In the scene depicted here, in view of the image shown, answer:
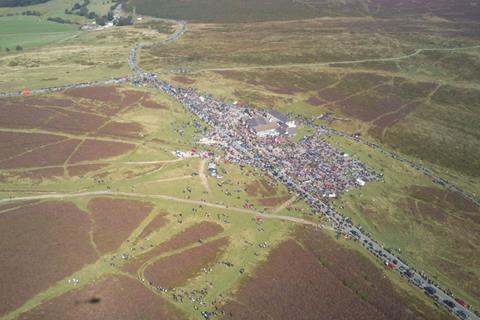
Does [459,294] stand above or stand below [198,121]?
below

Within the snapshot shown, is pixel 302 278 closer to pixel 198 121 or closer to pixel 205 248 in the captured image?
pixel 205 248

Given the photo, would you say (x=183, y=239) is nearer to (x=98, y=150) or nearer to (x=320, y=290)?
(x=320, y=290)

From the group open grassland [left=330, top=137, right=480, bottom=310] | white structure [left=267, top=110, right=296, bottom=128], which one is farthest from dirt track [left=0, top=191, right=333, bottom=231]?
white structure [left=267, top=110, right=296, bottom=128]

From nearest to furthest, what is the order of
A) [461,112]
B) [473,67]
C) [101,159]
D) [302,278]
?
[302,278]
[101,159]
[461,112]
[473,67]

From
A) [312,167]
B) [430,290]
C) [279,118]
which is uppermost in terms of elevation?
[279,118]

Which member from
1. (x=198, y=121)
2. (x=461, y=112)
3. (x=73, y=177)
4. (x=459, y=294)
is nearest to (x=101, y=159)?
(x=73, y=177)

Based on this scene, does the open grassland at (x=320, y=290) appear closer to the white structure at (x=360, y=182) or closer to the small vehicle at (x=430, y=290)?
the small vehicle at (x=430, y=290)

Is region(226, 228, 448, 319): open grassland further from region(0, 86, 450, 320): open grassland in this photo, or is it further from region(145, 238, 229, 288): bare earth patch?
region(145, 238, 229, 288): bare earth patch

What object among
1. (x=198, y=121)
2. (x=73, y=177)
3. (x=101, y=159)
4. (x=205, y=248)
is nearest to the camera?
(x=205, y=248)

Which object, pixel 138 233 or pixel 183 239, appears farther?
pixel 138 233

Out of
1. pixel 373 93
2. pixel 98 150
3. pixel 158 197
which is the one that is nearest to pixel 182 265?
pixel 158 197

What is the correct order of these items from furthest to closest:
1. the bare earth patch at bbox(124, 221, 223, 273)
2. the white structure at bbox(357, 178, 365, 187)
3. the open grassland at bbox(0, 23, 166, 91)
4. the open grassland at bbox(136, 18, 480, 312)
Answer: the open grassland at bbox(0, 23, 166, 91), the white structure at bbox(357, 178, 365, 187), the open grassland at bbox(136, 18, 480, 312), the bare earth patch at bbox(124, 221, 223, 273)
